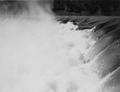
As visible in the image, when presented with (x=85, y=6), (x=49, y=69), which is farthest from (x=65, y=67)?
(x=85, y=6)

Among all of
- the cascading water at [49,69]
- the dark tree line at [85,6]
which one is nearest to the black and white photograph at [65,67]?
the cascading water at [49,69]

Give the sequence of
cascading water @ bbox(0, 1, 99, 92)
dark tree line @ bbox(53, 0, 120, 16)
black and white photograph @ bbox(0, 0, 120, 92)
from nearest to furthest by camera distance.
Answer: black and white photograph @ bbox(0, 0, 120, 92) < cascading water @ bbox(0, 1, 99, 92) < dark tree line @ bbox(53, 0, 120, 16)

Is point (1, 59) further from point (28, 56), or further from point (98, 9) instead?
point (98, 9)

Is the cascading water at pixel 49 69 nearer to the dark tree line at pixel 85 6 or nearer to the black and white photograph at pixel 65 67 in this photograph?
the black and white photograph at pixel 65 67

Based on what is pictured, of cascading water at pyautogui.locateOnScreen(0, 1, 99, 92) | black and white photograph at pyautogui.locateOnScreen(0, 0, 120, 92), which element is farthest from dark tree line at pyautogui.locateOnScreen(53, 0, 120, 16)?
black and white photograph at pyautogui.locateOnScreen(0, 0, 120, 92)

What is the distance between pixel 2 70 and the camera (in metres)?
5.84

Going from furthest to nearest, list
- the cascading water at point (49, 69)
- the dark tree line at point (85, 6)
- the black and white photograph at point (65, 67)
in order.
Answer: the dark tree line at point (85, 6)
the cascading water at point (49, 69)
the black and white photograph at point (65, 67)

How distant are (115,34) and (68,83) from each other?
2.85m

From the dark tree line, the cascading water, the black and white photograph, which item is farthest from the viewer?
the dark tree line

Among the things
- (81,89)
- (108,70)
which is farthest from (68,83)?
(108,70)

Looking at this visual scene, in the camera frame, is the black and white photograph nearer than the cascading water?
Yes

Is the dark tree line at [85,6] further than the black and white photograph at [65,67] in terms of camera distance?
Yes

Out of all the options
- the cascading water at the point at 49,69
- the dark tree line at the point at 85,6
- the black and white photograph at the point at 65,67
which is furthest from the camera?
the dark tree line at the point at 85,6

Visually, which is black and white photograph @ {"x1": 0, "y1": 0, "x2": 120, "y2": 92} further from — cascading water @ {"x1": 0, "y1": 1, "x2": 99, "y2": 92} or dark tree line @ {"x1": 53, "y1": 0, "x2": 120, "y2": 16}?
dark tree line @ {"x1": 53, "y1": 0, "x2": 120, "y2": 16}
